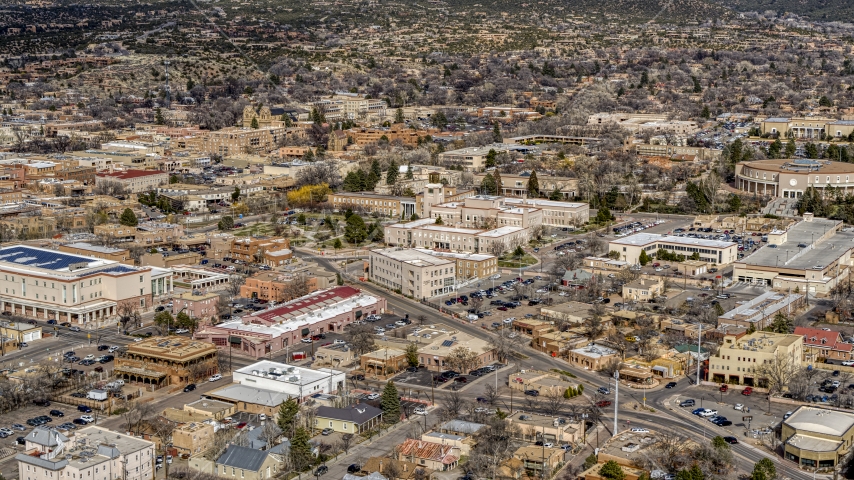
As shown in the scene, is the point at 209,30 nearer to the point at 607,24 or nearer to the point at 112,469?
the point at 607,24

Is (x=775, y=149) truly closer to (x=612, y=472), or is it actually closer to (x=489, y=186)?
(x=489, y=186)

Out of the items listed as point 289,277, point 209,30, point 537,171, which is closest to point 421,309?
point 289,277

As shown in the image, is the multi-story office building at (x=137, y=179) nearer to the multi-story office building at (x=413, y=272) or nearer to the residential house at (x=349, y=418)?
the multi-story office building at (x=413, y=272)

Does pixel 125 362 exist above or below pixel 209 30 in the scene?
below

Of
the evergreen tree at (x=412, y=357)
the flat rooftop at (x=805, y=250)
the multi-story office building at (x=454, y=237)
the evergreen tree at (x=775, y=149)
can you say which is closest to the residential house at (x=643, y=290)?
the flat rooftop at (x=805, y=250)

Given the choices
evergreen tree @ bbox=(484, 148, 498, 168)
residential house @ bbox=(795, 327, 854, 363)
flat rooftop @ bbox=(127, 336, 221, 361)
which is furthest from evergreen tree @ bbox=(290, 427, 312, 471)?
evergreen tree @ bbox=(484, 148, 498, 168)

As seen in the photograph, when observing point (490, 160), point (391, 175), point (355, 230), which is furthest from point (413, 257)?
point (490, 160)
